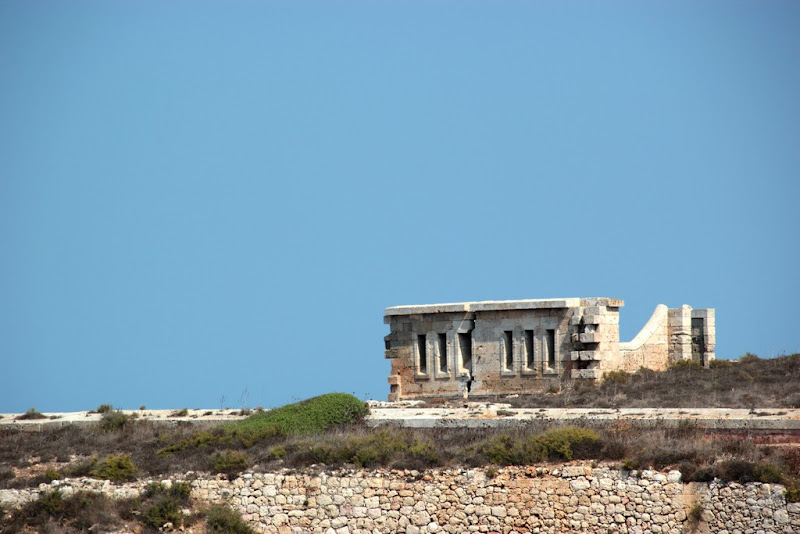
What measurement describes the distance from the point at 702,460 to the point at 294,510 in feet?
25.3

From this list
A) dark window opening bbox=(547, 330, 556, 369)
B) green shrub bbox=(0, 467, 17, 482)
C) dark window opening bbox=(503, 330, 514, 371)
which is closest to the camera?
green shrub bbox=(0, 467, 17, 482)

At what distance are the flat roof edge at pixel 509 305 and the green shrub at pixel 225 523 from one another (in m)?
13.1

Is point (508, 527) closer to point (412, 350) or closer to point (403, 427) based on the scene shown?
point (403, 427)

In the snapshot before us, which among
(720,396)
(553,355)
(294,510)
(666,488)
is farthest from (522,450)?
(553,355)

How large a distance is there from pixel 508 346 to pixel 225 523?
1361 centimetres

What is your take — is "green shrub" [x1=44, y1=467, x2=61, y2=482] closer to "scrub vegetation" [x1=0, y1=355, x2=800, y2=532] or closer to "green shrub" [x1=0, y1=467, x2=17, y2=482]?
"scrub vegetation" [x1=0, y1=355, x2=800, y2=532]

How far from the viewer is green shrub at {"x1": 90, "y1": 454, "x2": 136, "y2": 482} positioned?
24.4m

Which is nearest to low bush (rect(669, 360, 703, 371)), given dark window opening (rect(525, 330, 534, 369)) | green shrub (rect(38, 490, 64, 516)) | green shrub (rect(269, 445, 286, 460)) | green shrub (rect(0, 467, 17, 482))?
dark window opening (rect(525, 330, 534, 369))

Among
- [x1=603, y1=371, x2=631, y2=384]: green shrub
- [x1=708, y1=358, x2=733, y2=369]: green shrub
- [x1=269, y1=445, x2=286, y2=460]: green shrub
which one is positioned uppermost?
[x1=708, y1=358, x2=733, y2=369]: green shrub

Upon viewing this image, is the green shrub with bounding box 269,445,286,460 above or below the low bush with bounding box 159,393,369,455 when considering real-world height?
below

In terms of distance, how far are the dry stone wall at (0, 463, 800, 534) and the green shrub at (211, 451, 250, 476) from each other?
0.33 m

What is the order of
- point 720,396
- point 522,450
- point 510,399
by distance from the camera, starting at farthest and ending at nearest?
1. point 510,399
2. point 720,396
3. point 522,450

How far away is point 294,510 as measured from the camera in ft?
77.2

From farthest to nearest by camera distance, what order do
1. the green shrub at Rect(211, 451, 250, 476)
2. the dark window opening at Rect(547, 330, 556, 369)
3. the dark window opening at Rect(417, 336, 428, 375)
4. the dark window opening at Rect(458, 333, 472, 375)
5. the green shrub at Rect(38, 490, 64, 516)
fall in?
1. the dark window opening at Rect(417, 336, 428, 375)
2. the dark window opening at Rect(458, 333, 472, 375)
3. the dark window opening at Rect(547, 330, 556, 369)
4. the green shrub at Rect(211, 451, 250, 476)
5. the green shrub at Rect(38, 490, 64, 516)
